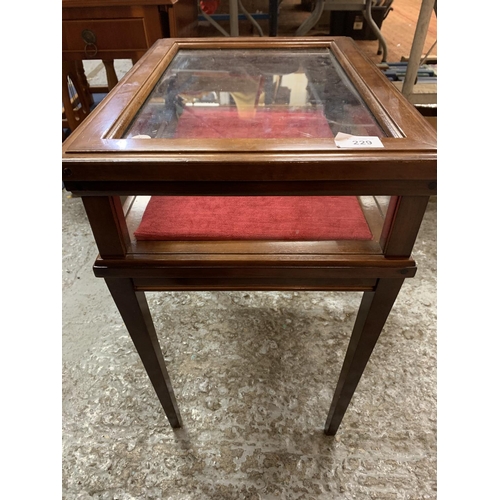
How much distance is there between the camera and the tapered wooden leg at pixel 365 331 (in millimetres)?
626

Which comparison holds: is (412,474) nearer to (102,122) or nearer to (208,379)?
(208,379)

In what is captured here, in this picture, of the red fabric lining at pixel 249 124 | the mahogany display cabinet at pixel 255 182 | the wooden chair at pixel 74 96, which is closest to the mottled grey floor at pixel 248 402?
the mahogany display cabinet at pixel 255 182

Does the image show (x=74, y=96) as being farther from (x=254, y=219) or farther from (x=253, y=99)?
(x=254, y=219)

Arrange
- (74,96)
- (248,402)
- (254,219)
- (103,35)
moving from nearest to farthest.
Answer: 1. (254,219)
2. (248,402)
3. (103,35)
4. (74,96)

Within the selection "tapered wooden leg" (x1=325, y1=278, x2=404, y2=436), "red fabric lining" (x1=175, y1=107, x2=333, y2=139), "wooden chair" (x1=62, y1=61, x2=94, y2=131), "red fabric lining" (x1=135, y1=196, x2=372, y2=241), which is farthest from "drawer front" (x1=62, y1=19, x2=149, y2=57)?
"tapered wooden leg" (x1=325, y1=278, x2=404, y2=436)

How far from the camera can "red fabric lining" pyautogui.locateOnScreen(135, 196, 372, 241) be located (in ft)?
2.04

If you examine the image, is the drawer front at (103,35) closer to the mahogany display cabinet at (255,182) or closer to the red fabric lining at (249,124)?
the mahogany display cabinet at (255,182)

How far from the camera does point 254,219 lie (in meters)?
0.66

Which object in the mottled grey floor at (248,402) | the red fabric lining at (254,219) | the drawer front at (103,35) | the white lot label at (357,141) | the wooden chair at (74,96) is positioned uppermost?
the white lot label at (357,141)

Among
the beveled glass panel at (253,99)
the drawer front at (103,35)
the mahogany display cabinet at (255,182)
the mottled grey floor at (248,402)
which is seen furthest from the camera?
the drawer front at (103,35)

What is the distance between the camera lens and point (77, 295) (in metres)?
1.29

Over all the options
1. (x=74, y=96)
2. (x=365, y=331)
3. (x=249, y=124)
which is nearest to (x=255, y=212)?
(x=249, y=124)

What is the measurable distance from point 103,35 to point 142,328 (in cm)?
116

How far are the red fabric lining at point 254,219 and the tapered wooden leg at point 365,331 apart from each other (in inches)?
4.0
